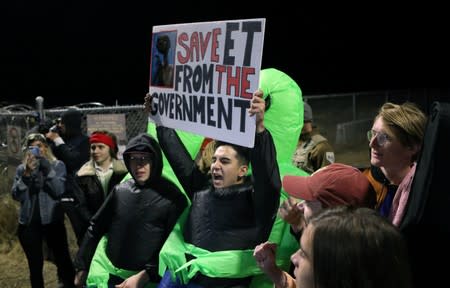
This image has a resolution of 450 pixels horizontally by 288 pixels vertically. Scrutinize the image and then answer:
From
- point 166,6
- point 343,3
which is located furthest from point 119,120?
point 343,3

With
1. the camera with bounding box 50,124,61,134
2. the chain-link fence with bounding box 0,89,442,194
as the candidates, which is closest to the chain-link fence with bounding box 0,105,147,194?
the camera with bounding box 50,124,61,134

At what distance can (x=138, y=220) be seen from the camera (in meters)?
3.19

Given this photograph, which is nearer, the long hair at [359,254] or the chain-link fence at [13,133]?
the long hair at [359,254]

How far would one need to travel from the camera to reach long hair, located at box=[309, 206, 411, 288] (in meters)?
1.36

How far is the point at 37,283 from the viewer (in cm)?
497

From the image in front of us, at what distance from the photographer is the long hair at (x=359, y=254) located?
1357 millimetres

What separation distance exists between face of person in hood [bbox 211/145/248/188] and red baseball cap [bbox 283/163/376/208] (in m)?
0.62

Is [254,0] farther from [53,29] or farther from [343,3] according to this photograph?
[53,29]

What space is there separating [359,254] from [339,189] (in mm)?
815

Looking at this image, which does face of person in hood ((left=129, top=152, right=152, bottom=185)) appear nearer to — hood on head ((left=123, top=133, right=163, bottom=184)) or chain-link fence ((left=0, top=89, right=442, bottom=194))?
hood on head ((left=123, top=133, right=163, bottom=184))

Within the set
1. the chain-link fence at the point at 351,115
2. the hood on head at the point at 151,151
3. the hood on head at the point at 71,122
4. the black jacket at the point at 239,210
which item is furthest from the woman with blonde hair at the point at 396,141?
the chain-link fence at the point at 351,115

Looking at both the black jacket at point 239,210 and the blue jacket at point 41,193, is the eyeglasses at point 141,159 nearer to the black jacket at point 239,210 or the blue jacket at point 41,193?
the black jacket at point 239,210

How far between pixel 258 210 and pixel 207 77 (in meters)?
0.79

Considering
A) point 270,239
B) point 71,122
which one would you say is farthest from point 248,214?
point 71,122
